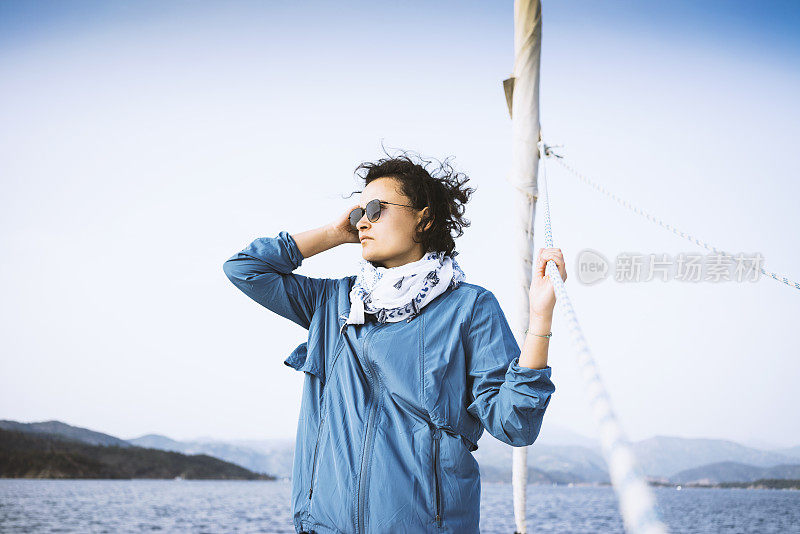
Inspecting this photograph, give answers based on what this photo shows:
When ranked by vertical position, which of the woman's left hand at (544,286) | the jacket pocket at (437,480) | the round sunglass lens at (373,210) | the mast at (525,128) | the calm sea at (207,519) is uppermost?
the mast at (525,128)

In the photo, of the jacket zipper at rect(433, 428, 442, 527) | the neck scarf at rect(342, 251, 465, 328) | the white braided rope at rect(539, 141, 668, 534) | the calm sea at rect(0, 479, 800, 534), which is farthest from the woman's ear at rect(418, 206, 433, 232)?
the calm sea at rect(0, 479, 800, 534)

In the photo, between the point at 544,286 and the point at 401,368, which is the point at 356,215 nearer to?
the point at 401,368

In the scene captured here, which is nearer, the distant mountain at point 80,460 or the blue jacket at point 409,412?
the blue jacket at point 409,412

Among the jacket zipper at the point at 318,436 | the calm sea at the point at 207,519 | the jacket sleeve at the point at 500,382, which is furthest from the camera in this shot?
the calm sea at the point at 207,519

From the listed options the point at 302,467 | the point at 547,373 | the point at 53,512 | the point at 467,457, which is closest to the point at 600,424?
the point at 547,373

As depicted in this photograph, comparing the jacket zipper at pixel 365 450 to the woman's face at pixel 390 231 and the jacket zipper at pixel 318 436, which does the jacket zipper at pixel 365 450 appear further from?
the woman's face at pixel 390 231

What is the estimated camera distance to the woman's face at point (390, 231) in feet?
6.26

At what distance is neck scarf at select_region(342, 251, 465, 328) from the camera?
1749mm

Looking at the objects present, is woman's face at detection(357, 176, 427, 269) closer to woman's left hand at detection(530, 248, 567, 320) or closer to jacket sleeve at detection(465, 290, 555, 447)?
jacket sleeve at detection(465, 290, 555, 447)

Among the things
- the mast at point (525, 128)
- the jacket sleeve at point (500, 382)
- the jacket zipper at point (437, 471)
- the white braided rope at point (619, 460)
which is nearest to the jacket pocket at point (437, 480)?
the jacket zipper at point (437, 471)

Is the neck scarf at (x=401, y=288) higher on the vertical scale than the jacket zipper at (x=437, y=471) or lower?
higher

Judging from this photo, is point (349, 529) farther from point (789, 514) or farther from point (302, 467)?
point (789, 514)

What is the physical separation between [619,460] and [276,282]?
1.43m

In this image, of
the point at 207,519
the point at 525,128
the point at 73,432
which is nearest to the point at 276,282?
the point at 525,128
